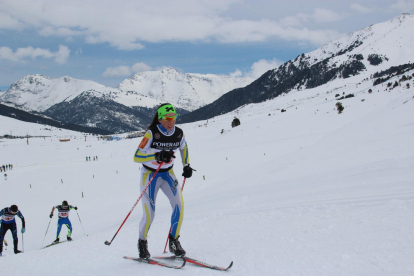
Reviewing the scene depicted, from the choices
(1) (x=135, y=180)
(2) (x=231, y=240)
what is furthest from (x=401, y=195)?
(1) (x=135, y=180)

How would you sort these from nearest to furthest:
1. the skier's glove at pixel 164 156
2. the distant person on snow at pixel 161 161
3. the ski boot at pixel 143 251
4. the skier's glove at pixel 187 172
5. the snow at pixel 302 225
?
the snow at pixel 302 225
the skier's glove at pixel 164 156
the distant person on snow at pixel 161 161
the ski boot at pixel 143 251
the skier's glove at pixel 187 172

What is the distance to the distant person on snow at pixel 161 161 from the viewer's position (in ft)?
17.4

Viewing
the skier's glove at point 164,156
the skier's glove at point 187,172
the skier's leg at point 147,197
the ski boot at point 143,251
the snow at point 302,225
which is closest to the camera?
the snow at point 302,225

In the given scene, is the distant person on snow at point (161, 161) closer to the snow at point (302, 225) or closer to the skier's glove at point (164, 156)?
the skier's glove at point (164, 156)

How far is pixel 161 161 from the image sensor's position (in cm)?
527

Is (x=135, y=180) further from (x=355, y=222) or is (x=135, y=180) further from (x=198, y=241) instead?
(x=355, y=222)

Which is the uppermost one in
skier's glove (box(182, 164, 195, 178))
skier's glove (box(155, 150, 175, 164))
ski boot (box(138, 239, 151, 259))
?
skier's glove (box(155, 150, 175, 164))

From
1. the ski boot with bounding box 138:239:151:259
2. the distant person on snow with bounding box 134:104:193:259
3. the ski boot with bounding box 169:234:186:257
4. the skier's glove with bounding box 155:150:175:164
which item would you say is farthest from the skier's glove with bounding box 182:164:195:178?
the ski boot with bounding box 138:239:151:259

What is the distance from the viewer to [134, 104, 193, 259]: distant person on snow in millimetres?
5316

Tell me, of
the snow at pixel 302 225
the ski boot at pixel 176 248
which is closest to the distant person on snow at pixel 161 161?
the ski boot at pixel 176 248

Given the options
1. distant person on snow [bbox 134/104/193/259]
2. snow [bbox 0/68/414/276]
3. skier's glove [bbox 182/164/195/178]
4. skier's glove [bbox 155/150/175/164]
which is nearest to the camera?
snow [bbox 0/68/414/276]

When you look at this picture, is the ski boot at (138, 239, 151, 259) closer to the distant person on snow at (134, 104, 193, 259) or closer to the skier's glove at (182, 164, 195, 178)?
the distant person on snow at (134, 104, 193, 259)

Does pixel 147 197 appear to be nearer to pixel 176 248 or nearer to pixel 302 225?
pixel 176 248

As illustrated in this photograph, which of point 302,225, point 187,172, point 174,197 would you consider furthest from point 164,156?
point 302,225
